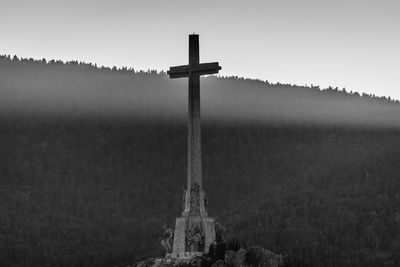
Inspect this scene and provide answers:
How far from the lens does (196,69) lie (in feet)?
285

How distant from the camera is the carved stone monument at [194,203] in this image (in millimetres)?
84625

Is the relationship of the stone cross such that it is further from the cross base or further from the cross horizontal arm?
the cross base

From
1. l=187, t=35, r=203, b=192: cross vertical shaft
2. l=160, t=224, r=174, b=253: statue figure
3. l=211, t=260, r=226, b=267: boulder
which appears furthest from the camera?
l=160, t=224, r=174, b=253: statue figure

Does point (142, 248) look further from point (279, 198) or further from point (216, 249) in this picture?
point (216, 249)

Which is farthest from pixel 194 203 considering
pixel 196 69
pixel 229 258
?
pixel 196 69

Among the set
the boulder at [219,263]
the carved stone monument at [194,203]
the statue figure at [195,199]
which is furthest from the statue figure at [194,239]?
the boulder at [219,263]

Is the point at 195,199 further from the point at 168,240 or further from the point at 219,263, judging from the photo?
the point at 219,263

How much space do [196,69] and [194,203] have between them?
953cm

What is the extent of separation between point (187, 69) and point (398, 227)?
108 metres

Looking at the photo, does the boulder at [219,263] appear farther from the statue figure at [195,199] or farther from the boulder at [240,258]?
the statue figure at [195,199]

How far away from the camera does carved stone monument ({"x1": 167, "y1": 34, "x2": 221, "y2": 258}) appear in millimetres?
84625

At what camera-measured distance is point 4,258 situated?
162 metres

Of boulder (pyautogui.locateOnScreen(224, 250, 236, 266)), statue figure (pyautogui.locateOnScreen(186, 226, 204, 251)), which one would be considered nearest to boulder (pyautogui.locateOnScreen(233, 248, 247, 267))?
boulder (pyautogui.locateOnScreen(224, 250, 236, 266))

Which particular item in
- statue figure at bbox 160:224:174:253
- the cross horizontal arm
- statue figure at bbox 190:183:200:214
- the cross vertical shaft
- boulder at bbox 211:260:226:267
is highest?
the cross horizontal arm
